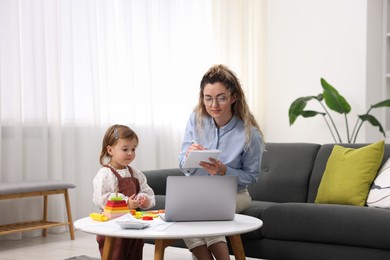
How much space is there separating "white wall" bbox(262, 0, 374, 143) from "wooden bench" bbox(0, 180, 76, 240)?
270 centimetres

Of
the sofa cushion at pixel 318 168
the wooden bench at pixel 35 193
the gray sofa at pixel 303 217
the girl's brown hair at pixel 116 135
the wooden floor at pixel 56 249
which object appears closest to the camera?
the girl's brown hair at pixel 116 135

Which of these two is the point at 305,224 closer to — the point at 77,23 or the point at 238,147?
the point at 238,147

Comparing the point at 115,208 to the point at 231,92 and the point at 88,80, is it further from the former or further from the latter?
the point at 88,80

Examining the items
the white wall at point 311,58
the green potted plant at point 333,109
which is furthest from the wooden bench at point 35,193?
the white wall at point 311,58

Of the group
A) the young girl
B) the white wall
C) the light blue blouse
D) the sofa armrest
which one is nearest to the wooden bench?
the sofa armrest

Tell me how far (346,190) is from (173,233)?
159cm

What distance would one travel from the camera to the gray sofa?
297 cm

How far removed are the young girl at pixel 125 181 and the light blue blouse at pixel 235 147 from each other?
0.98 feet

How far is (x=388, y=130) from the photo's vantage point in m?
5.95

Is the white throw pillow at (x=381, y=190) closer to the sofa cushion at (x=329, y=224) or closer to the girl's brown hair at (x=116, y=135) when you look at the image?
the sofa cushion at (x=329, y=224)

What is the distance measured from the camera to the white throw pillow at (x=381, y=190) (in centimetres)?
328

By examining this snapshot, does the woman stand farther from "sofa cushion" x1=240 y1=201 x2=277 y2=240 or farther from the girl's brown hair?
the girl's brown hair

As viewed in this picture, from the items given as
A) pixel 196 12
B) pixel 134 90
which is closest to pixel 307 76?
pixel 196 12

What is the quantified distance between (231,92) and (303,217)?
2.55ft
